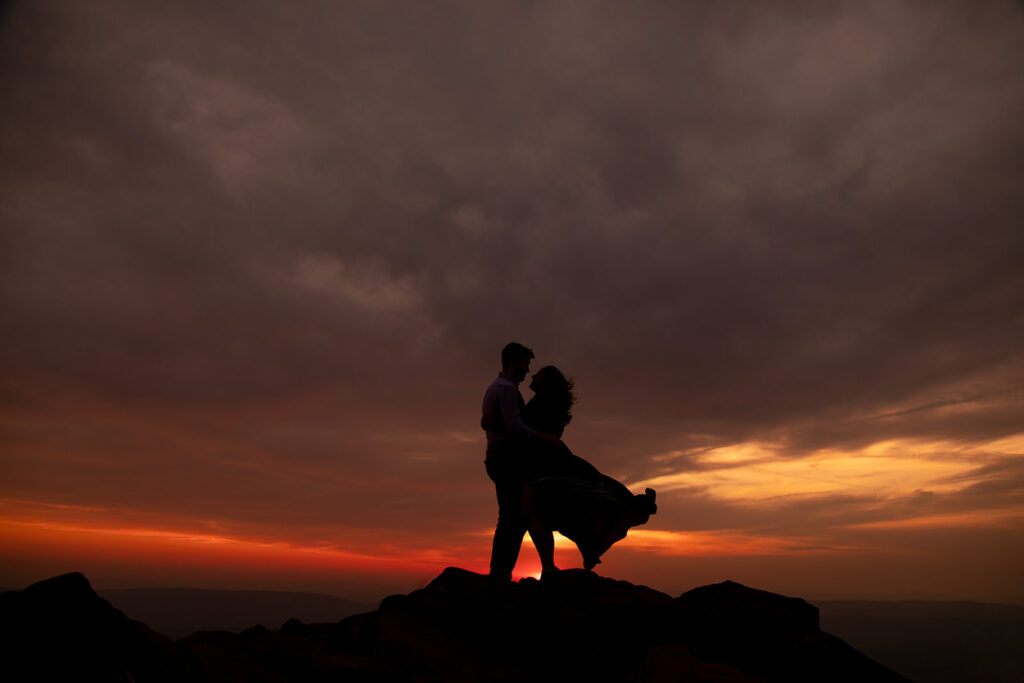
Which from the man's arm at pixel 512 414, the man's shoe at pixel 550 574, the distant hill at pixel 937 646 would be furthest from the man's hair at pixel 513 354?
the distant hill at pixel 937 646

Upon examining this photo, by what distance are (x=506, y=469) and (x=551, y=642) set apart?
221 cm

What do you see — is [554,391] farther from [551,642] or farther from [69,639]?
[69,639]

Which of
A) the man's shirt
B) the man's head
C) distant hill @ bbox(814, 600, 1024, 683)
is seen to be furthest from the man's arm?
distant hill @ bbox(814, 600, 1024, 683)

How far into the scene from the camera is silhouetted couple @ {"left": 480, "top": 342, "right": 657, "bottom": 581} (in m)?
7.86

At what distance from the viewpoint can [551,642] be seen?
657cm

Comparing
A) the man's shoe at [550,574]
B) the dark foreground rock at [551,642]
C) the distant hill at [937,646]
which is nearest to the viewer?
the dark foreground rock at [551,642]

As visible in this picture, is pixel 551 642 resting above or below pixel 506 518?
below

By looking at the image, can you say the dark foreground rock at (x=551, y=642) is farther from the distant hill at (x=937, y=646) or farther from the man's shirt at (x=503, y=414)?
the distant hill at (x=937, y=646)

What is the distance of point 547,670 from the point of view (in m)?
6.48

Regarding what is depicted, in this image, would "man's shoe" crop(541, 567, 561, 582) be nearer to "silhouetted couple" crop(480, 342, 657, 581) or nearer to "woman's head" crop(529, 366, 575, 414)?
"silhouetted couple" crop(480, 342, 657, 581)

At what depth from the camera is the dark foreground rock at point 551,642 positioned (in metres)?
5.57

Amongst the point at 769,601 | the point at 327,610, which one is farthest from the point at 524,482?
the point at 327,610

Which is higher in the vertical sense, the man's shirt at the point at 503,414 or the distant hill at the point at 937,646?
the man's shirt at the point at 503,414

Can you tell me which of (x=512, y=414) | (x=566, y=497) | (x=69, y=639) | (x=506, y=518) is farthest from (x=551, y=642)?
(x=69, y=639)
